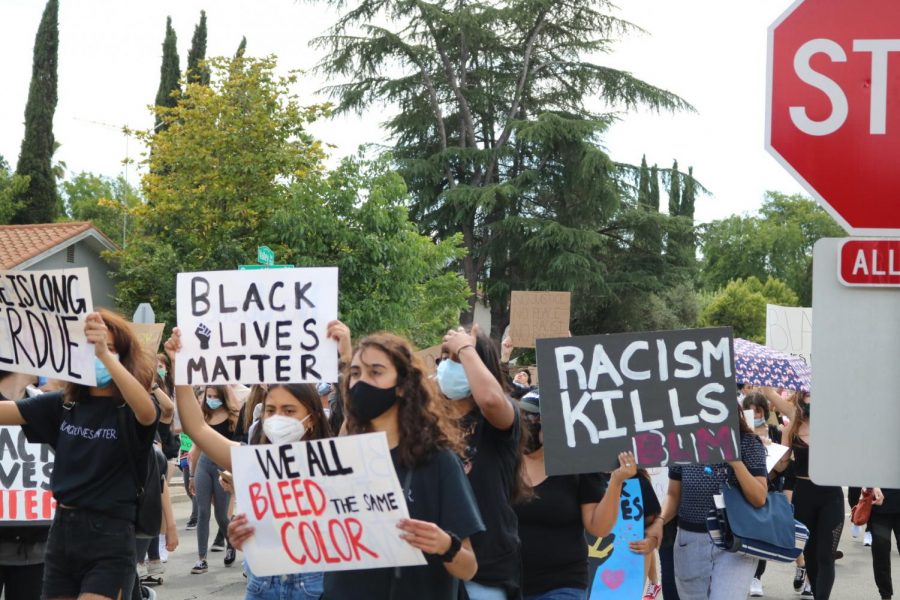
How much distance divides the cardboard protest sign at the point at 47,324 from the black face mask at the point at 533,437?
198 centimetres

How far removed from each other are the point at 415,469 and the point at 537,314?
919cm

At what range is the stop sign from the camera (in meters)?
3.09

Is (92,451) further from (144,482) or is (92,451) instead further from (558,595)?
(558,595)

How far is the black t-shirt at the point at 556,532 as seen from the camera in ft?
16.9

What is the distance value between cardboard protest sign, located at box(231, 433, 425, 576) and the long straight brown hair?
1.70 meters

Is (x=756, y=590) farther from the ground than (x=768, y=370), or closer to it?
closer to it

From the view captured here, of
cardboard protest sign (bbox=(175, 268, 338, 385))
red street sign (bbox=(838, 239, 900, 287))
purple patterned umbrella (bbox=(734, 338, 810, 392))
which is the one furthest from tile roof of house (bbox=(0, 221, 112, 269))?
red street sign (bbox=(838, 239, 900, 287))

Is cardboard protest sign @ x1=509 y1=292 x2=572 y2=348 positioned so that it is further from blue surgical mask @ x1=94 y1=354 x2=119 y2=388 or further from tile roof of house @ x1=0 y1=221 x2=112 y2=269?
tile roof of house @ x1=0 y1=221 x2=112 y2=269

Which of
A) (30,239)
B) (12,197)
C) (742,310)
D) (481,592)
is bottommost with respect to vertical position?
(481,592)

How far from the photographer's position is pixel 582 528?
17.5 ft

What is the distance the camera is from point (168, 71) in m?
49.6

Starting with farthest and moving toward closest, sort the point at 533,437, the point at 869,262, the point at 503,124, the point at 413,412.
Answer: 1. the point at 503,124
2. the point at 533,437
3. the point at 413,412
4. the point at 869,262

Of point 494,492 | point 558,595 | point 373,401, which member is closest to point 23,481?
point 558,595

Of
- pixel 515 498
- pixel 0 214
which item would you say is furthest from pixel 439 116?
pixel 515 498
